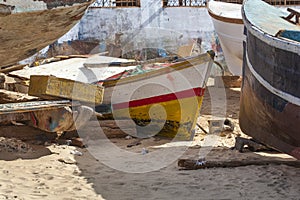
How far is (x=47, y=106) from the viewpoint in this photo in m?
6.00

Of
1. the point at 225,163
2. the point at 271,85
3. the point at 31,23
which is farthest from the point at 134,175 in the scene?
the point at 31,23

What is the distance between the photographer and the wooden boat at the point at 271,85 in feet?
16.0

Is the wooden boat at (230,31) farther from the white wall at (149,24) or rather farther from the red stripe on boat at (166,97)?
the white wall at (149,24)

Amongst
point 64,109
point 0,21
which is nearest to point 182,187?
point 64,109

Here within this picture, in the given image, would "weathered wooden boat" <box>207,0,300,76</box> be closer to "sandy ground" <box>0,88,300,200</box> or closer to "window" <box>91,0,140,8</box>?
"sandy ground" <box>0,88,300,200</box>

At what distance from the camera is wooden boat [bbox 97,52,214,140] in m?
7.45

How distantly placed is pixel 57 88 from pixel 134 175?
161cm

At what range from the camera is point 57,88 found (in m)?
6.28

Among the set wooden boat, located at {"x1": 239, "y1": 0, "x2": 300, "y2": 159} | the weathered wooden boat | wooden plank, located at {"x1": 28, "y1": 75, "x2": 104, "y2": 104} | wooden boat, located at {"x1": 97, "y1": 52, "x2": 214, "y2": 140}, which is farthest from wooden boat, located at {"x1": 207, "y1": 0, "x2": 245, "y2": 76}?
→ wooden plank, located at {"x1": 28, "y1": 75, "x2": 104, "y2": 104}

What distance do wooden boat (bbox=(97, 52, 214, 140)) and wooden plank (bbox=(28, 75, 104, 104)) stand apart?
1010 millimetres

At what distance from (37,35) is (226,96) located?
831cm

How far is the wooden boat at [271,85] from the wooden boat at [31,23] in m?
2.34

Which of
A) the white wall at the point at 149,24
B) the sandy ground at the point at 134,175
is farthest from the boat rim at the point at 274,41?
the white wall at the point at 149,24

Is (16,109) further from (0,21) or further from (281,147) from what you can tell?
(0,21)
